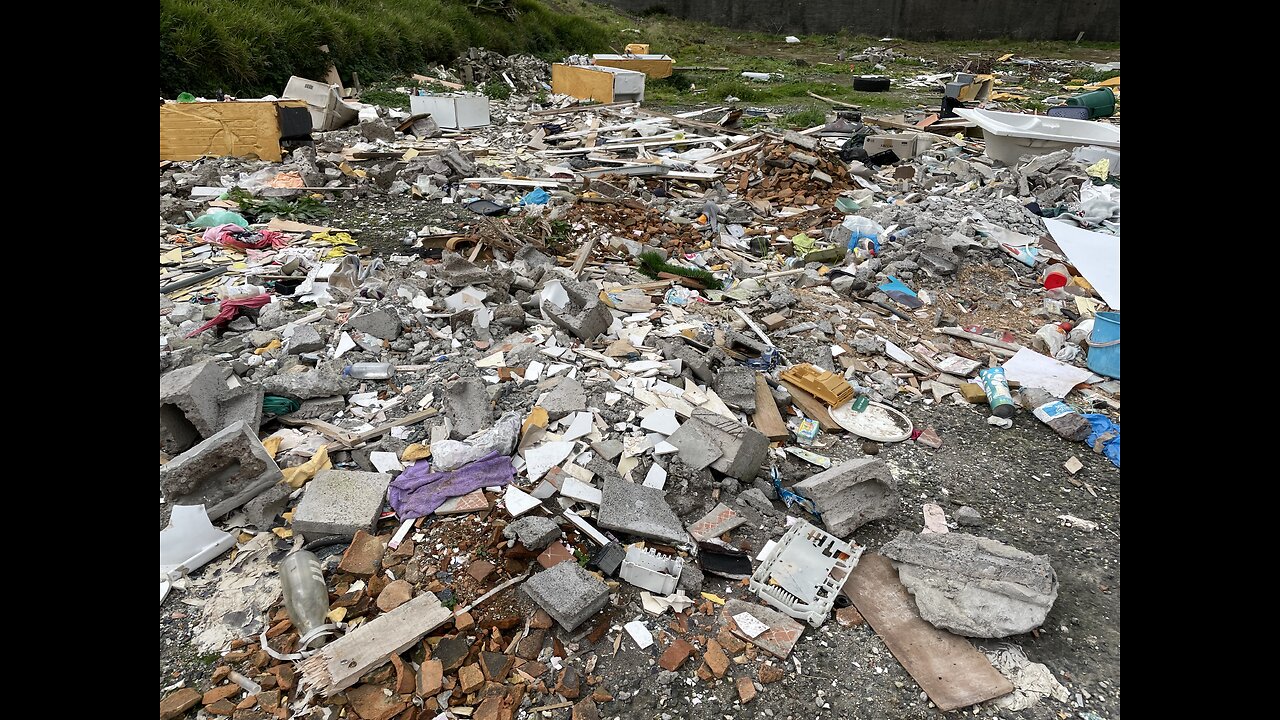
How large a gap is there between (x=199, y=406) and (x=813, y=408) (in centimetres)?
422

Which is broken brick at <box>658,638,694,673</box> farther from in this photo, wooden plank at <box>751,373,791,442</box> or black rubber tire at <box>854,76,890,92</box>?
black rubber tire at <box>854,76,890,92</box>

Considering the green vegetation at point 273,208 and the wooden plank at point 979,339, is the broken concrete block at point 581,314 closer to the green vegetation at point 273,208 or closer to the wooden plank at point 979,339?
the wooden plank at point 979,339

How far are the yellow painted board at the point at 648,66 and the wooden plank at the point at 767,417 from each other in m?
20.4

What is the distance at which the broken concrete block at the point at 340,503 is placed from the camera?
11.8 ft

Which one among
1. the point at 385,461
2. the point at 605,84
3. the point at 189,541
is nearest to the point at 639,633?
the point at 385,461

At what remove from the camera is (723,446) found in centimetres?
427

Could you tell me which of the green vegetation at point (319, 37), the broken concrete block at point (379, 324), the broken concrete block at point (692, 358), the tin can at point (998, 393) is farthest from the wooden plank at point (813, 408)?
the green vegetation at point (319, 37)

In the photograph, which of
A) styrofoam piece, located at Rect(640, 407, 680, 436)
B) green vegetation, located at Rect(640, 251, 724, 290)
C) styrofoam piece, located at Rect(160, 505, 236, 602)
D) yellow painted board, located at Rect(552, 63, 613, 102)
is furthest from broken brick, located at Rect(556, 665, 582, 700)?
yellow painted board, located at Rect(552, 63, 613, 102)

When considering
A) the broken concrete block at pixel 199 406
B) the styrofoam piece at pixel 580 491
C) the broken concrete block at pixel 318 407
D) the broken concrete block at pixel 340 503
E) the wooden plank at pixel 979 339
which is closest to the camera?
the broken concrete block at pixel 340 503

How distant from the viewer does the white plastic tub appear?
10.8 metres

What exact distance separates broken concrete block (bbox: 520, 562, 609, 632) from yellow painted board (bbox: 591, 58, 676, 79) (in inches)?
880

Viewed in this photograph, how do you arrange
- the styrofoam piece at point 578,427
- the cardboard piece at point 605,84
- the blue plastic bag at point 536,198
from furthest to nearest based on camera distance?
the cardboard piece at point 605,84
the blue plastic bag at point 536,198
the styrofoam piece at point 578,427
